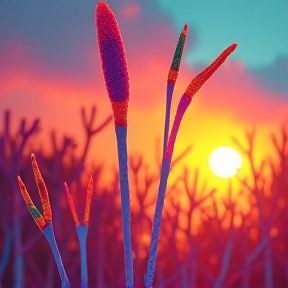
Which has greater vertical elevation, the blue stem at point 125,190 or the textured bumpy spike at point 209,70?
the textured bumpy spike at point 209,70

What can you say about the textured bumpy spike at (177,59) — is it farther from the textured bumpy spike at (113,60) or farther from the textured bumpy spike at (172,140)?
the textured bumpy spike at (113,60)

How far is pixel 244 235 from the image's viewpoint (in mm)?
6430

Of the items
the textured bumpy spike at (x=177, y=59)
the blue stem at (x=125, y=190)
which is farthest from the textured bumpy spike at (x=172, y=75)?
the blue stem at (x=125, y=190)

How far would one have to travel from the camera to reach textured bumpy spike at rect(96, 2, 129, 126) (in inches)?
43.6

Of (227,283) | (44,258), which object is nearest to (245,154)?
(227,283)

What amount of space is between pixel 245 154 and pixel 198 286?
329 centimetres

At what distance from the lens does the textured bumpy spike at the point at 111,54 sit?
1108mm

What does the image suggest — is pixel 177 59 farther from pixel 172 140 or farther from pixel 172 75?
pixel 172 140

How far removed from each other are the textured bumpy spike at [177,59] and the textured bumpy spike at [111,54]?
0.54ft

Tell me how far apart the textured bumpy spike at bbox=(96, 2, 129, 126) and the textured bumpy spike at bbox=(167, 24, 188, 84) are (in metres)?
0.16

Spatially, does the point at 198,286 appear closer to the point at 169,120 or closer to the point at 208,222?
the point at 208,222

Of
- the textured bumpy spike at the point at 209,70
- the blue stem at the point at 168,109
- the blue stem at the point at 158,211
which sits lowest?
the blue stem at the point at 158,211

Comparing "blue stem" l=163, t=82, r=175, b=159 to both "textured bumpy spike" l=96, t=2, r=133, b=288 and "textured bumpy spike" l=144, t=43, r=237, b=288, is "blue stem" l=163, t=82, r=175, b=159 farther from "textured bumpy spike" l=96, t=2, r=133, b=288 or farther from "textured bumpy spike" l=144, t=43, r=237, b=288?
"textured bumpy spike" l=96, t=2, r=133, b=288

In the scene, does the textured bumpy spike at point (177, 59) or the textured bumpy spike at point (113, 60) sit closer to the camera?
the textured bumpy spike at point (113, 60)
